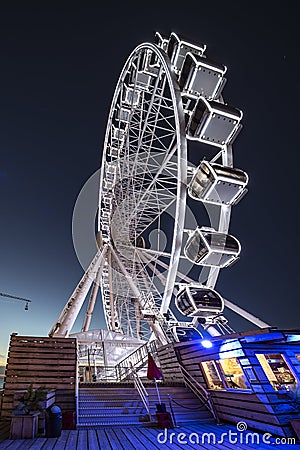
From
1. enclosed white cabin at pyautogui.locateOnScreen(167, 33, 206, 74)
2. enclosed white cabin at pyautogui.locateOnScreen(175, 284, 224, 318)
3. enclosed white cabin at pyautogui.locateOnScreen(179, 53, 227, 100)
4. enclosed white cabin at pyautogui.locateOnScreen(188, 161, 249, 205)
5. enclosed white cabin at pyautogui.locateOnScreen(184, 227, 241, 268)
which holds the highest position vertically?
enclosed white cabin at pyautogui.locateOnScreen(167, 33, 206, 74)

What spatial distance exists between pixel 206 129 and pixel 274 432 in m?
7.08

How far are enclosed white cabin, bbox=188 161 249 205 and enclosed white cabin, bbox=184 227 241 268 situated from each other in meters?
1.02

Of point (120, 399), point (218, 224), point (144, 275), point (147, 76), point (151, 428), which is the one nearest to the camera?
point (151, 428)

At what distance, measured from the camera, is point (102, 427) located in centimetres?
597

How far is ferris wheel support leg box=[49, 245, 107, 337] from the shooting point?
1262 centimetres

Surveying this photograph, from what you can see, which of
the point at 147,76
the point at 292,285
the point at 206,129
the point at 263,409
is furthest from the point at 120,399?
the point at 292,285

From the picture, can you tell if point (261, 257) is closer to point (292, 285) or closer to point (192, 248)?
point (292, 285)

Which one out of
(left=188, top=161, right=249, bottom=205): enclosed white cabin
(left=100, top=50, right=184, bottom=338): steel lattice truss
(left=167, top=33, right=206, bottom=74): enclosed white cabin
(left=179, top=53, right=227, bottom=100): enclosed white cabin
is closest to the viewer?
(left=188, top=161, right=249, bottom=205): enclosed white cabin

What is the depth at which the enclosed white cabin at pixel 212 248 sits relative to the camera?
316 inches

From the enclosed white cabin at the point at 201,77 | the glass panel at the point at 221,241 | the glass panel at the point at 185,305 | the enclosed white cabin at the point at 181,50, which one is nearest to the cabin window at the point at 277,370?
the glass panel at the point at 185,305

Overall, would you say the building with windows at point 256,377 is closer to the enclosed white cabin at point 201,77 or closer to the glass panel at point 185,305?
the glass panel at point 185,305

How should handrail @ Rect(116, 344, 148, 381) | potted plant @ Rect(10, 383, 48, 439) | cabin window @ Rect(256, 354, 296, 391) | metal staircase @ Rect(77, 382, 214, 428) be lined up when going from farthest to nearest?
handrail @ Rect(116, 344, 148, 381)
metal staircase @ Rect(77, 382, 214, 428)
cabin window @ Rect(256, 354, 296, 391)
potted plant @ Rect(10, 383, 48, 439)

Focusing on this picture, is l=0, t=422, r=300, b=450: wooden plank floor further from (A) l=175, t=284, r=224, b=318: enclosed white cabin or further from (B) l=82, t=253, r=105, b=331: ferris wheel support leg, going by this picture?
(B) l=82, t=253, r=105, b=331: ferris wheel support leg

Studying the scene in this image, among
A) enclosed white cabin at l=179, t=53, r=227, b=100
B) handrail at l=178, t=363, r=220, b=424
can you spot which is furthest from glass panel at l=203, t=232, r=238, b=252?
enclosed white cabin at l=179, t=53, r=227, b=100
